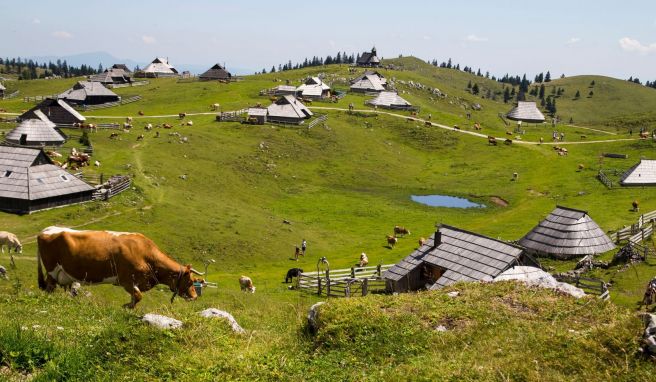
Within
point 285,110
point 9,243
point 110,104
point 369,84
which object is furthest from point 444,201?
point 369,84

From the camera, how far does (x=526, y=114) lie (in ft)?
424

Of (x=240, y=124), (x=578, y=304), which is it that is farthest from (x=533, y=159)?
(x=578, y=304)

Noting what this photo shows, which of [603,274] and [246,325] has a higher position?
[246,325]

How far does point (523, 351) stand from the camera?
12188mm

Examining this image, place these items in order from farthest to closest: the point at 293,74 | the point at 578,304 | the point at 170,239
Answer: the point at 293,74
the point at 170,239
the point at 578,304

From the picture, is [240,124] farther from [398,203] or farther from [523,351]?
[523,351]

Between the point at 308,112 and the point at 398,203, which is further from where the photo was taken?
the point at 308,112

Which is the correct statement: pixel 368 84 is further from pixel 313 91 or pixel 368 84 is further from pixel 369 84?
pixel 313 91

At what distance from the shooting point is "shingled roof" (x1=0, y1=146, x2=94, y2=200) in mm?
42469

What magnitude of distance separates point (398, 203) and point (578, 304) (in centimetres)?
5338

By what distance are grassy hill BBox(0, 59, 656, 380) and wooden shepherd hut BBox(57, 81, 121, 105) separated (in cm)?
544

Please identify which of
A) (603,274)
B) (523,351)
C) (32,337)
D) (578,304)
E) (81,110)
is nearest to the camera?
(32,337)

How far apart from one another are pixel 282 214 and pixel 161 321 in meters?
46.7

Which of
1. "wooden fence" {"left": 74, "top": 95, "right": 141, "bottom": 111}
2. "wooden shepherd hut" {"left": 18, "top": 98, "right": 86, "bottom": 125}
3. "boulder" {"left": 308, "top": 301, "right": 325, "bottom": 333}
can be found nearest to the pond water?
"wooden shepherd hut" {"left": 18, "top": 98, "right": 86, "bottom": 125}
